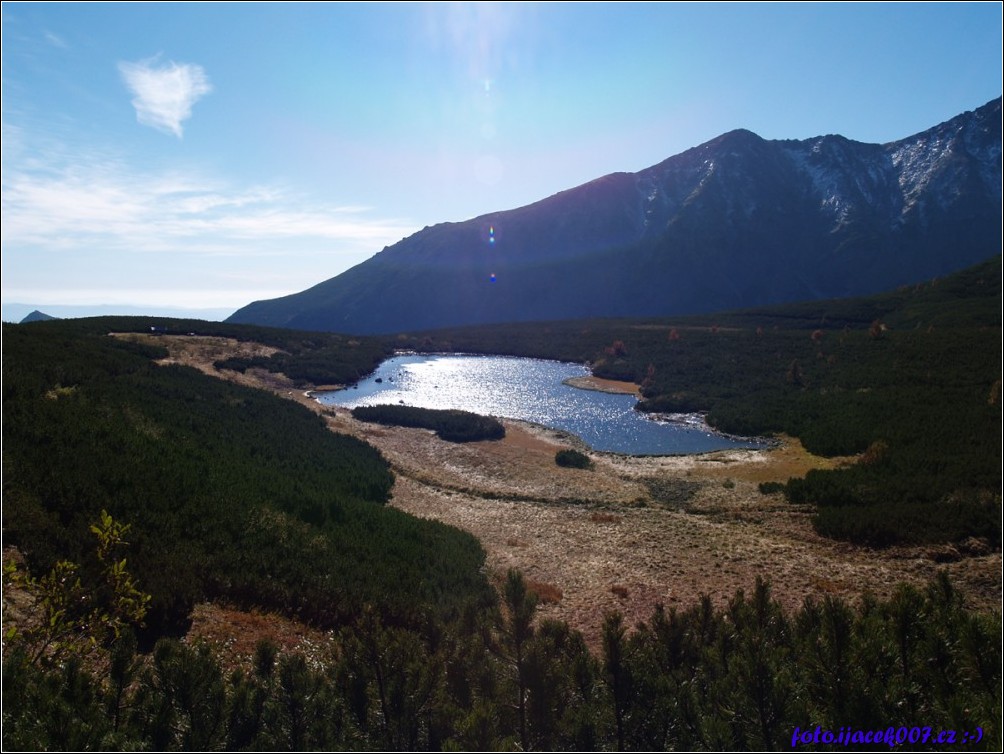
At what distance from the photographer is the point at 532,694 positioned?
703 centimetres

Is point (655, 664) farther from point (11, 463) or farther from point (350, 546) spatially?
point (11, 463)


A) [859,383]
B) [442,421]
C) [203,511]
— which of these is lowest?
[442,421]

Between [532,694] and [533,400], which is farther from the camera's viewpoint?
[533,400]

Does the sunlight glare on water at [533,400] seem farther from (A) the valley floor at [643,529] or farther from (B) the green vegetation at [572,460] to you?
(B) the green vegetation at [572,460]

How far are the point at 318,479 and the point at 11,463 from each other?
36.7 feet

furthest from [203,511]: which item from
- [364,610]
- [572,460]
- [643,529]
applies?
[572,460]

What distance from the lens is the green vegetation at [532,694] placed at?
558 cm

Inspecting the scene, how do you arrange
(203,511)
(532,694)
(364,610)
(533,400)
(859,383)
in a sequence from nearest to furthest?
(532,694) → (364,610) → (203,511) → (859,383) → (533,400)

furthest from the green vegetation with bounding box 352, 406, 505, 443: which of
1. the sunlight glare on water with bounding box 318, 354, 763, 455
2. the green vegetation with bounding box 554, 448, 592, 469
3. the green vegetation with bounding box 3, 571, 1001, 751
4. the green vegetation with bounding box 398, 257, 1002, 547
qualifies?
the green vegetation with bounding box 3, 571, 1001, 751

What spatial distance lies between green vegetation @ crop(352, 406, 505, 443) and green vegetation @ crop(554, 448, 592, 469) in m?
6.78

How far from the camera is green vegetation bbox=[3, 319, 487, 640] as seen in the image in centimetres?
1157

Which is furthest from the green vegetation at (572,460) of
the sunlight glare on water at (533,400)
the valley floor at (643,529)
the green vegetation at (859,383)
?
the green vegetation at (859,383)

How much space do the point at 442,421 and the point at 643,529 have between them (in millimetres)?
22210

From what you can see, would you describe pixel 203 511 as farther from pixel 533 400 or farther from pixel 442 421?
pixel 533 400
